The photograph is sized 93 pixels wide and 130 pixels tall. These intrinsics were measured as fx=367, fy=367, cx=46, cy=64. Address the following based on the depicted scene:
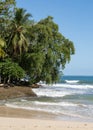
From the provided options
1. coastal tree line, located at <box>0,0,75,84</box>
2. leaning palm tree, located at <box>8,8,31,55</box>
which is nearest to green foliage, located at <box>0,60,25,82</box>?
coastal tree line, located at <box>0,0,75,84</box>

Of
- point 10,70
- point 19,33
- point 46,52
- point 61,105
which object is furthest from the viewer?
point 46,52

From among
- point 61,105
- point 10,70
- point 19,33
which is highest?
point 19,33

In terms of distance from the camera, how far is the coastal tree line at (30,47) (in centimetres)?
4394

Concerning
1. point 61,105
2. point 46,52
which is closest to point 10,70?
point 46,52

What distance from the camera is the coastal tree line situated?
43938mm

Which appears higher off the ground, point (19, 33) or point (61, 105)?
point (19, 33)

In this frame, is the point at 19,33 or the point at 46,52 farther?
the point at 46,52

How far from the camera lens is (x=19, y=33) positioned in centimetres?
4541

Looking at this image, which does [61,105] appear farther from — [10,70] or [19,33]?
[19,33]

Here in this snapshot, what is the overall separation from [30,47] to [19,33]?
11.4ft

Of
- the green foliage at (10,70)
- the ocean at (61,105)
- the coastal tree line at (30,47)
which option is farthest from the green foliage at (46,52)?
the ocean at (61,105)

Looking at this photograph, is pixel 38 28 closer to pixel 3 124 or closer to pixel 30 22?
pixel 30 22

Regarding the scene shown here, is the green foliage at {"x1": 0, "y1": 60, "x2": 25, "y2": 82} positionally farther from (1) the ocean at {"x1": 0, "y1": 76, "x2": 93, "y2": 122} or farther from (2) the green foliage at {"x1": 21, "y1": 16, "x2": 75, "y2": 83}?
(1) the ocean at {"x1": 0, "y1": 76, "x2": 93, "y2": 122}

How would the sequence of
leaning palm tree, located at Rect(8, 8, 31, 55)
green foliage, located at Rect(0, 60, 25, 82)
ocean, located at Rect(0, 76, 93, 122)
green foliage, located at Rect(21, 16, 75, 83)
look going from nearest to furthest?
ocean, located at Rect(0, 76, 93, 122), green foliage, located at Rect(0, 60, 25, 82), leaning palm tree, located at Rect(8, 8, 31, 55), green foliage, located at Rect(21, 16, 75, 83)
